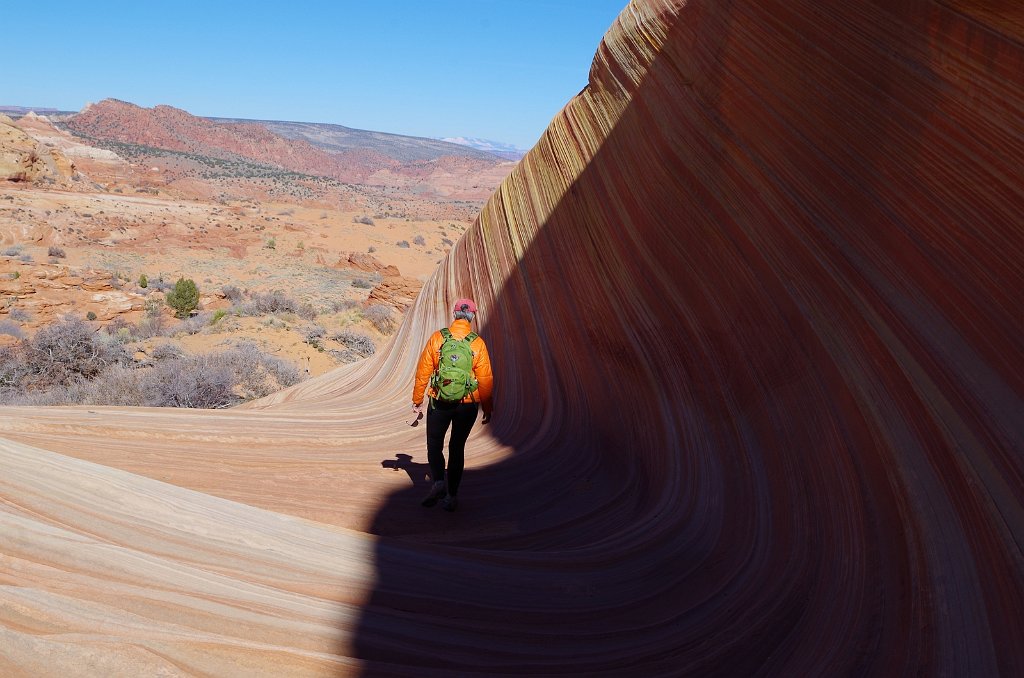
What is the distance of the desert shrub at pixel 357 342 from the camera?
13.4 m

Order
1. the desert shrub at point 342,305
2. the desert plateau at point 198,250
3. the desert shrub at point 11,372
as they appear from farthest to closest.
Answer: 1. the desert shrub at point 342,305
2. the desert plateau at point 198,250
3. the desert shrub at point 11,372

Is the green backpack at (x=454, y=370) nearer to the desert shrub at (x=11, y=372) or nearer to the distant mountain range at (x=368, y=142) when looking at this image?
the desert shrub at (x=11, y=372)

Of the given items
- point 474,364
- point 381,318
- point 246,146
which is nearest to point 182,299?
point 381,318

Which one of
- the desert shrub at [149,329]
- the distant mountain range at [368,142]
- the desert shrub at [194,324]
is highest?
the distant mountain range at [368,142]

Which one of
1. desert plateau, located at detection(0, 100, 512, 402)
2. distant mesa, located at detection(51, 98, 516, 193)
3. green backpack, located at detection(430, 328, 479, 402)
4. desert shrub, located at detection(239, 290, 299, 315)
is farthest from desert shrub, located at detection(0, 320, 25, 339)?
distant mesa, located at detection(51, 98, 516, 193)

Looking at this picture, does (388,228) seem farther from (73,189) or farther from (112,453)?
(112,453)

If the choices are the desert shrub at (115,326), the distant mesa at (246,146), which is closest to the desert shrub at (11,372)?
the desert shrub at (115,326)

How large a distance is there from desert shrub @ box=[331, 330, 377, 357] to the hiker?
9371 mm

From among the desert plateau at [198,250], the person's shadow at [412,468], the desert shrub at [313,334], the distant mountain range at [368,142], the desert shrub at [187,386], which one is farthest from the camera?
the distant mountain range at [368,142]

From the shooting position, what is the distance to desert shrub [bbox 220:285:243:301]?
707 inches

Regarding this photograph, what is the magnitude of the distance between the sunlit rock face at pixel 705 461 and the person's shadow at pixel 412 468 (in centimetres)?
4

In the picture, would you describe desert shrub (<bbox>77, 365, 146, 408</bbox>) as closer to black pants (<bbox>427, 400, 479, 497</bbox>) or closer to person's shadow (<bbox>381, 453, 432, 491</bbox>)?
person's shadow (<bbox>381, 453, 432, 491</bbox>)

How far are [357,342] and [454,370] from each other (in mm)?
10243

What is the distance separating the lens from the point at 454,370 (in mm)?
3844
